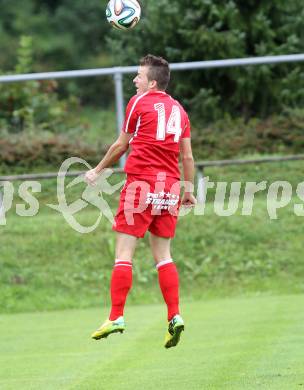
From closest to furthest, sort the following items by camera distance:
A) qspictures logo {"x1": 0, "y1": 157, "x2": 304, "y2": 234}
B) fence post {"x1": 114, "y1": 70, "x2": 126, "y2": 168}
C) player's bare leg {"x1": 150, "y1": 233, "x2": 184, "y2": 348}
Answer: player's bare leg {"x1": 150, "y1": 233, "x2": 184, "y2": 348}, qspictures logo {"x1": 0, "y1": 157, "x2": 304, "y2": 234}, fence post {"x1": 114, "y1": 70, "x2": 126, "y2": 168}

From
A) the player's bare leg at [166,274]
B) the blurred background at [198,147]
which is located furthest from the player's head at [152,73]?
the blurred background at [198,147]

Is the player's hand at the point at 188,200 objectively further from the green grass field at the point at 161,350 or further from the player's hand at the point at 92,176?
the green grass field at the point at 161,350

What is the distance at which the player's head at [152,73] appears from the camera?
7.30 metres

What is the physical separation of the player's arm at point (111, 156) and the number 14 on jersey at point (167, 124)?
0.22m

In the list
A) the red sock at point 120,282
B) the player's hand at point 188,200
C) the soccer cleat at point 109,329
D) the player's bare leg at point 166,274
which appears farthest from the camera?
the player's hand at point 188,200

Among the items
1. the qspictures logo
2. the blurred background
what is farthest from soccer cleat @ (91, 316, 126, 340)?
the qspictures logo

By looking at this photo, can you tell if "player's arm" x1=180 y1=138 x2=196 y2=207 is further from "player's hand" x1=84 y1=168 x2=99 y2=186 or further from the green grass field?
the green grass field

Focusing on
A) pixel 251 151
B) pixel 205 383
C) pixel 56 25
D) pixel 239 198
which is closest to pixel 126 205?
pixel 205 383

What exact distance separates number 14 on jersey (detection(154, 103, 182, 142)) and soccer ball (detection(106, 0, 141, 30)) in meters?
1.10

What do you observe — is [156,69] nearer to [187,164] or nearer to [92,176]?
[187,164]

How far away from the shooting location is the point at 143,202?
7.27 metres

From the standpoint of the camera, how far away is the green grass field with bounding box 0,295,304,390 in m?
6.89

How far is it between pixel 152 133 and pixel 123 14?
1.31 meters

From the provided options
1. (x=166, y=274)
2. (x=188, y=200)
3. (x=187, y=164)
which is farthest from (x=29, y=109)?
(x=166, y=274)
